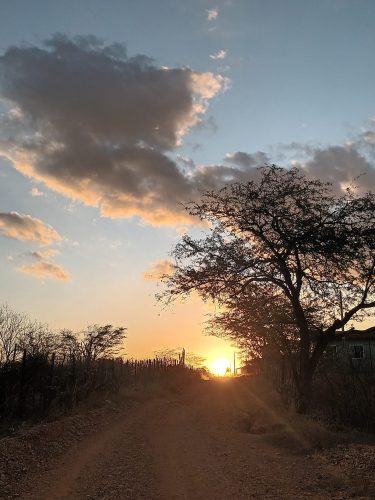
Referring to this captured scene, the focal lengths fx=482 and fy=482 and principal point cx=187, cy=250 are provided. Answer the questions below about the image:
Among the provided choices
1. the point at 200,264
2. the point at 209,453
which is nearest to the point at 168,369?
the point at 200,264

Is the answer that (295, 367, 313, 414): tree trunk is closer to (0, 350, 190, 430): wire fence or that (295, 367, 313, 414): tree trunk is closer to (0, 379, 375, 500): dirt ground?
(0, 379, 375, 500): dirt ground

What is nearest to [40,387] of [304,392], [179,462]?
[179,462]

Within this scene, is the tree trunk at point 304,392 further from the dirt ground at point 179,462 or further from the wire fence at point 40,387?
the wire fence at point 40,387

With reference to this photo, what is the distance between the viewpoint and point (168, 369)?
44594 mm

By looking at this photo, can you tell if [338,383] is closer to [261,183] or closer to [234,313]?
[234,313]

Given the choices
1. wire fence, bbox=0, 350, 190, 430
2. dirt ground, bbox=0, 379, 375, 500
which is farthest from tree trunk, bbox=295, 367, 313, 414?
wire fence, bbox=0, 350, 190, 430

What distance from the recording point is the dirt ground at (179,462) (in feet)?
27.4

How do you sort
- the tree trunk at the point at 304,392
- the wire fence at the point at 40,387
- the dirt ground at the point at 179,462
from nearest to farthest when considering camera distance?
the dirt ground at the point at 179,462
the wire fence at the point at 40,387
the tree trunk at the point at 304,392

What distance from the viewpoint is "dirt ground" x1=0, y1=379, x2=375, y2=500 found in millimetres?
8352

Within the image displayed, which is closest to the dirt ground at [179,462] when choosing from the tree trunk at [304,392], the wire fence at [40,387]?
the tree trunk at [304,392]

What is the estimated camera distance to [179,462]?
10672 mm

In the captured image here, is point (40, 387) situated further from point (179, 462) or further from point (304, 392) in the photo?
point (304, 392)

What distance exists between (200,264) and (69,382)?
7.90m

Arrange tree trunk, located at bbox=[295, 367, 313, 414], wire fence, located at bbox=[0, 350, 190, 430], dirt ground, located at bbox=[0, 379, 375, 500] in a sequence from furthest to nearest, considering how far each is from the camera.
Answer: tree trunk, located at bbox=[295, 367, 313, 414], wire fence, located at bbox=[0, 350, 190, 430], dirt ground, located at bbox=[0, 379, 375, 500]
